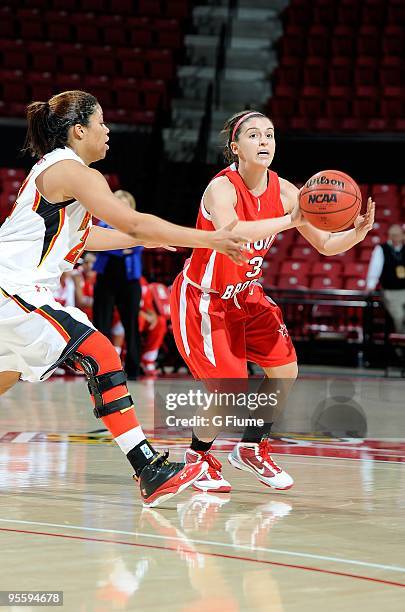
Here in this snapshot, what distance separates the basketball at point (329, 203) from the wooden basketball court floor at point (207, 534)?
115 cm

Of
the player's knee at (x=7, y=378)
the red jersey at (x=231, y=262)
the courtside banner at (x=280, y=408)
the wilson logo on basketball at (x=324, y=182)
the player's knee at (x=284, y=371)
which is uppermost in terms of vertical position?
the wilson logo on basketball at (x=324, y=182)

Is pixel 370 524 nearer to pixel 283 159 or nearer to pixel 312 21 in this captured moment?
pixel 283 159

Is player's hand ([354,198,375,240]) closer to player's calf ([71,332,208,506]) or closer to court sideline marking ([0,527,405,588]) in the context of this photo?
player's calf ([71,332,208,506])

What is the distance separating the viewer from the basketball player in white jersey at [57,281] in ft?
13.7

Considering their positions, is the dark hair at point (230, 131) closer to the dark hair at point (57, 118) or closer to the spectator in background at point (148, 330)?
the dark hair at point (57, 118)

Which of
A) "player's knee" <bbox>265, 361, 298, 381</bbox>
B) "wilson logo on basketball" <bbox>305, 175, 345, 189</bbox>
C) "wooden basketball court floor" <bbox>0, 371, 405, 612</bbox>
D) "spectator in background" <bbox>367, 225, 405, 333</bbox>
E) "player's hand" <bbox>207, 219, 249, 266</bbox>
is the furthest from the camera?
"spectator in background" <bbox>367, 225, 405, 333</bbox>

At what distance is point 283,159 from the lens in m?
16.1

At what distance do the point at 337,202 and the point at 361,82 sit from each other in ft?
44.4

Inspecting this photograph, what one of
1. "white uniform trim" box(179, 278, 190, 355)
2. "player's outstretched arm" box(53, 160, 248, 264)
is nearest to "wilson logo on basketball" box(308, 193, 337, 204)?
"player's outstretched arm" box(53, 160, 248, 264)

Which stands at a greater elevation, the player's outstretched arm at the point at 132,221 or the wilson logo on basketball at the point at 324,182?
the wilson logo on basketball at the point at 324,182

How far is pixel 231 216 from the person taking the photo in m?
4.70

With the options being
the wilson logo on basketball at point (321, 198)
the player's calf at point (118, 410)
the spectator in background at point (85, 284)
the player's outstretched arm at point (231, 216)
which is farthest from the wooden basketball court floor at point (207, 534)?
the spectator in background at point (85, 284)

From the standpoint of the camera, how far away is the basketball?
14.4 feet

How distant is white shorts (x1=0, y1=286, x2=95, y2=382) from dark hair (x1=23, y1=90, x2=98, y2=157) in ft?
2.00
